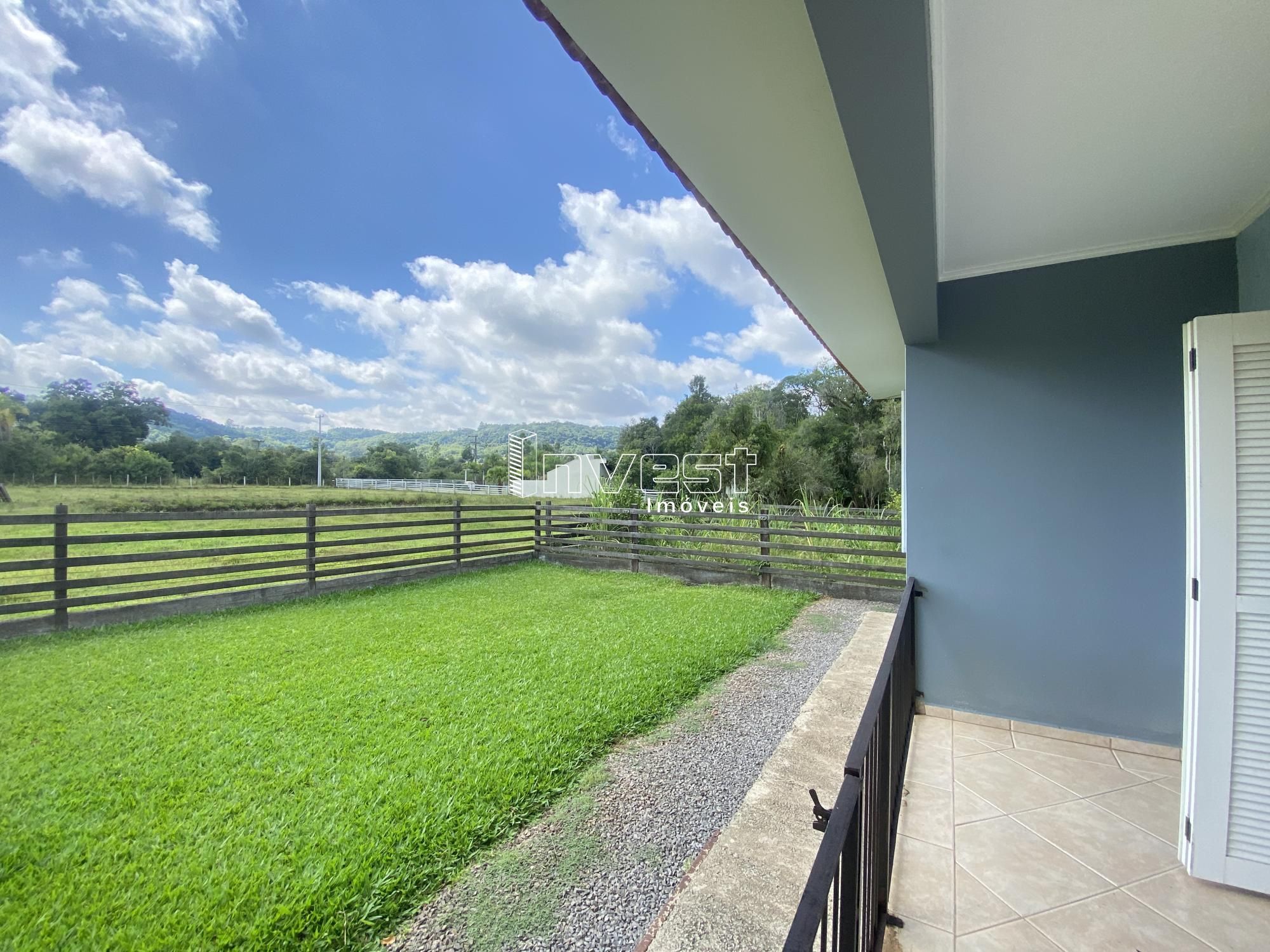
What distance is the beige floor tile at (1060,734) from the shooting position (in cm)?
245

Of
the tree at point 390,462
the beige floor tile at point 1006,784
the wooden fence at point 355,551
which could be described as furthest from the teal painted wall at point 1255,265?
the tree at point 390,462

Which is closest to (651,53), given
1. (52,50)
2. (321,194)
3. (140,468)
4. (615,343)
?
(140,468)

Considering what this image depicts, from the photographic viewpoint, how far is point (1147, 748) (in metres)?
2.37

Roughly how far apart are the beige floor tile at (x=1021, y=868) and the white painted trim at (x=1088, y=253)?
2555mm

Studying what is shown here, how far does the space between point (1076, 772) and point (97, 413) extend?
10.4 meters

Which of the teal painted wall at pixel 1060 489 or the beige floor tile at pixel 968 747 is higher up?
the teal painted wall at pixel 1060 489

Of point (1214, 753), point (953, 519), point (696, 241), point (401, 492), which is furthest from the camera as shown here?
point (696, 241)

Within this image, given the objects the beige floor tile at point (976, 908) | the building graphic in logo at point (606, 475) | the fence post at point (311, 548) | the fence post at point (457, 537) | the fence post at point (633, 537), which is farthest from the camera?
the building graphic in logo at point (606, 475)

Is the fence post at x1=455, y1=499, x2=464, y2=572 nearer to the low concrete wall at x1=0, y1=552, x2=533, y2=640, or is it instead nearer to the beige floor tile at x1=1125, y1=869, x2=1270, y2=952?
the low concrete wall at x1=0, y1=552, x2=533, y2=640

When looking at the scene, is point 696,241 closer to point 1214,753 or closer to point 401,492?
point 401,492

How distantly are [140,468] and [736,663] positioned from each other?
7.30 m

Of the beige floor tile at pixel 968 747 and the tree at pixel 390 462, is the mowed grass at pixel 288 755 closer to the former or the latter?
the beige floor tile at pixel 968 747

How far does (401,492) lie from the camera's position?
922cm

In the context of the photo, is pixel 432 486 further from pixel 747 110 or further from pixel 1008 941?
pixel 1008 941
